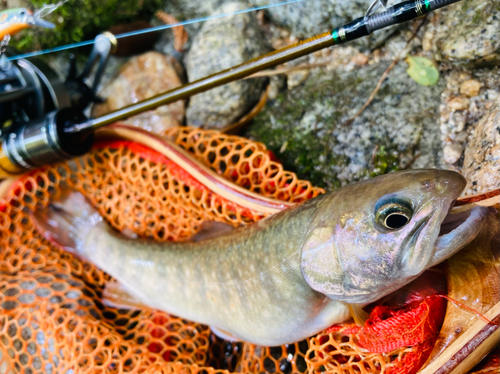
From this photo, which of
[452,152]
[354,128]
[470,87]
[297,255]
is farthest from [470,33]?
[297,255]

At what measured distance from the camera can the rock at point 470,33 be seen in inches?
75.0

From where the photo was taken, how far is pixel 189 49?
3.05 meters

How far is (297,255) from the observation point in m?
1.56

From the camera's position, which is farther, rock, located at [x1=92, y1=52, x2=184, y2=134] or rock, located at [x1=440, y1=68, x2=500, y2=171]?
rock, located at [x1=92, y1=52, x2=184, y2=134]

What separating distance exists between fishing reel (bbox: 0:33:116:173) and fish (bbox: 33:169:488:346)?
462 mm

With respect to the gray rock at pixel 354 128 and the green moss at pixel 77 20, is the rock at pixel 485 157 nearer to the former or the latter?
the gray rock at pixel 354 128

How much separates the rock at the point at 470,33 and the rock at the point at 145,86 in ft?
5.80

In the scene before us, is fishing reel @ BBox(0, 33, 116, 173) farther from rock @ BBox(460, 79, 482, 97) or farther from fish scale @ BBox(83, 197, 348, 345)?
rock @ BBox(460, 79, 482, 97)

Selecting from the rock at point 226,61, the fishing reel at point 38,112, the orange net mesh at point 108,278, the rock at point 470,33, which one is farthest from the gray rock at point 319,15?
the fishing reel at point 38,112

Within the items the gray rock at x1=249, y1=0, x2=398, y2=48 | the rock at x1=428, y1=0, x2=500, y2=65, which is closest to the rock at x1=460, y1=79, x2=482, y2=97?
the rock at x1=428, y1=0, x2=500, y2=65

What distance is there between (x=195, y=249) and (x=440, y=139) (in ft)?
4.86

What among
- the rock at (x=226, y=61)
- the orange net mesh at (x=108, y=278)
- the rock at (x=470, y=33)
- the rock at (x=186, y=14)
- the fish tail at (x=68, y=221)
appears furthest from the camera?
the rock at (x=186, y=14)

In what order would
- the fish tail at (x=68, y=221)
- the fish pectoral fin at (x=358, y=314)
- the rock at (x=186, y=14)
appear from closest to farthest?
the fish pectoral fin at (x=358, y=314) < the fish tail at (x=68, y=221) < the rock at (x=186, y=14)

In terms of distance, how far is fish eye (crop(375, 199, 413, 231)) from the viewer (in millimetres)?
1269
